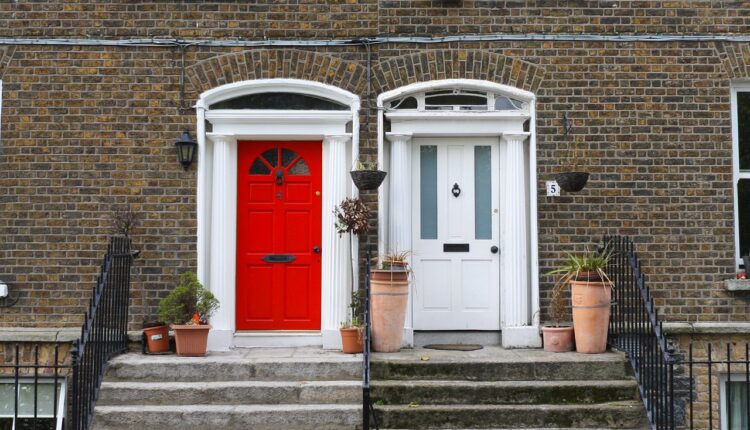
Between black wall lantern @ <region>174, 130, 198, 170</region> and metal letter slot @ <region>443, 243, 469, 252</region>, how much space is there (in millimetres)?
2802

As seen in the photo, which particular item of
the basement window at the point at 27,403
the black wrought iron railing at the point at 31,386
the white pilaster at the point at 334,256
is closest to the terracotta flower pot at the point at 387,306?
the white pilaster at the point at 334,256

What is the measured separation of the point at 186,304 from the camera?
7203mm

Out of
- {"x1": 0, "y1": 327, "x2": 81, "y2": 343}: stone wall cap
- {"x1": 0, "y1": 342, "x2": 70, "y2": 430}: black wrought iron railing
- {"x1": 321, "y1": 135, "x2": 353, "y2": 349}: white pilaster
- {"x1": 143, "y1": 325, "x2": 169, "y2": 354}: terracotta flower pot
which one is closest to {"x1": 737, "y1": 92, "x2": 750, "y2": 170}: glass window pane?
{"x1": 321, "y1": 135, "x2": 353, "y2": 349}: white pilaster

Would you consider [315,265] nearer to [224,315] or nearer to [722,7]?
[224,315]

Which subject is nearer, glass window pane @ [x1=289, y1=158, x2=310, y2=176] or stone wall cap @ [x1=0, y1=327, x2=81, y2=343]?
stone wall cap @ [x1=0, y1=327, x2=81, y2=343]

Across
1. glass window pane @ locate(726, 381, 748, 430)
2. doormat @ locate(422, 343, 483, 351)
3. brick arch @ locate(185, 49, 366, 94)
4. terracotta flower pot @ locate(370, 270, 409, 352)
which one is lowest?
glass window pane @ locate(726, 381, 748, 430)

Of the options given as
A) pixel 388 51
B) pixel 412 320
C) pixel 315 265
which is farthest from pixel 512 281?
pixel 388 51

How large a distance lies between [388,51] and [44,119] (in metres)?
3.64

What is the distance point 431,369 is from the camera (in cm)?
670

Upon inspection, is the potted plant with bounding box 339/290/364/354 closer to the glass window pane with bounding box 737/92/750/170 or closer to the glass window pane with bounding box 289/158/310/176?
the glass window pane with bounding box 289/158/310/176

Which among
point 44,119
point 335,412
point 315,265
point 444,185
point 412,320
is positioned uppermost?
point 44,119

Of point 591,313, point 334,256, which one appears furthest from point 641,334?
point 334,256

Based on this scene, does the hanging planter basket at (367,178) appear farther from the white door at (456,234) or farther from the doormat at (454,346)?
the doormat at (454,346)

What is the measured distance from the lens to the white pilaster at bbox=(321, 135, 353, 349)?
7.62 m
